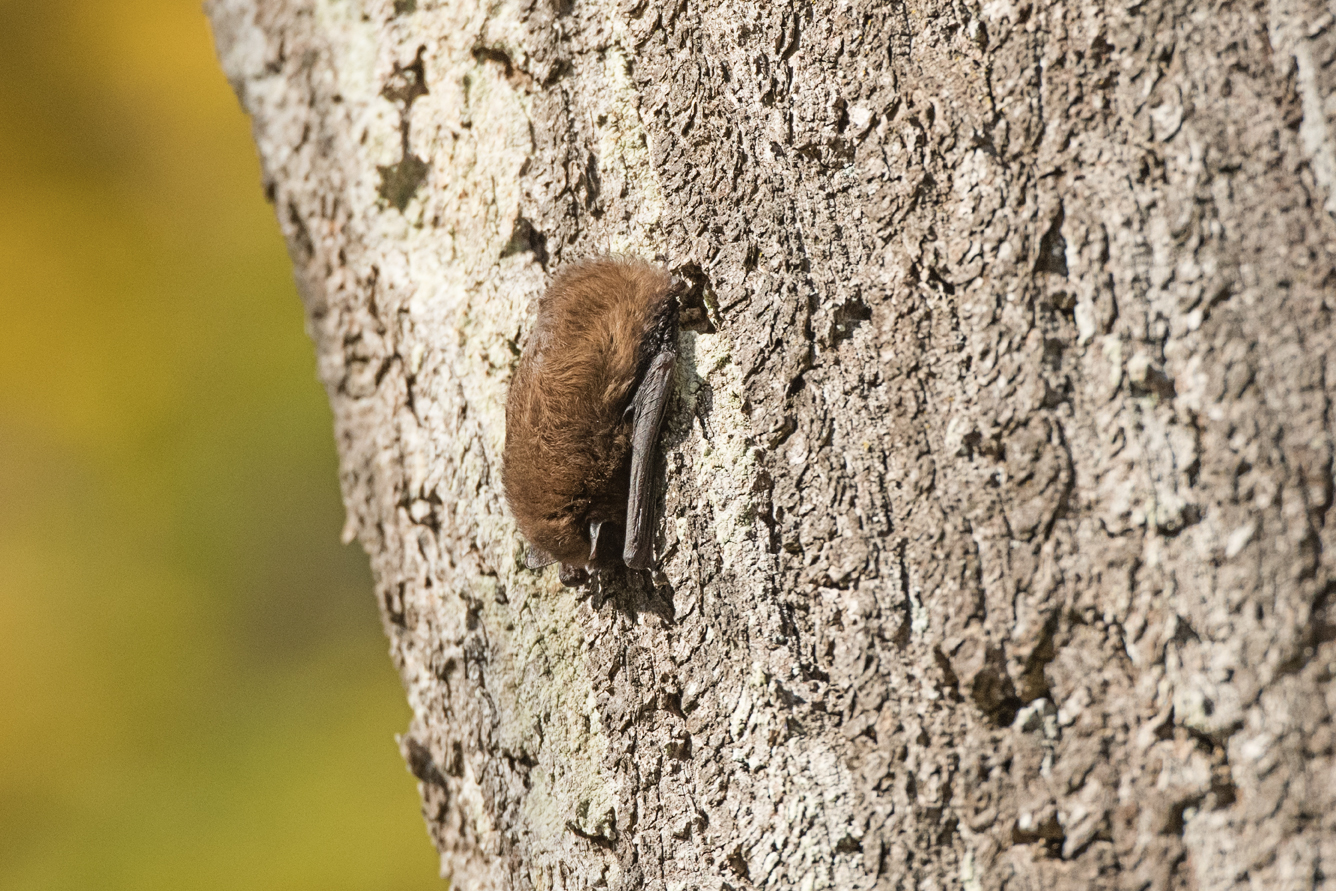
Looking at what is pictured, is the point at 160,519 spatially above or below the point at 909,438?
below

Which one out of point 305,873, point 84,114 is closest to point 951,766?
point 305,873

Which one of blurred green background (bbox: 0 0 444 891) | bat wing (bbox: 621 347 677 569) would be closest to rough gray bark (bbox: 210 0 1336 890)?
bat wing (bbox: 621 347 677 569)

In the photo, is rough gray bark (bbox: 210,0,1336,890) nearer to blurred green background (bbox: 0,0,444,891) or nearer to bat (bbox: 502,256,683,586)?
bat (bbox: 502,256,683,586)

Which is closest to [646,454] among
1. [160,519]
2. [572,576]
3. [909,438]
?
[572,576]

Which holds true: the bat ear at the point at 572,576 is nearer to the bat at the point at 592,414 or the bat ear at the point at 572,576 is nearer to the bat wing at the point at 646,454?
the bat at the point at 592,414

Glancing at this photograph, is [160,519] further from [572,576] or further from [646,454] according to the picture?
[646,454]
